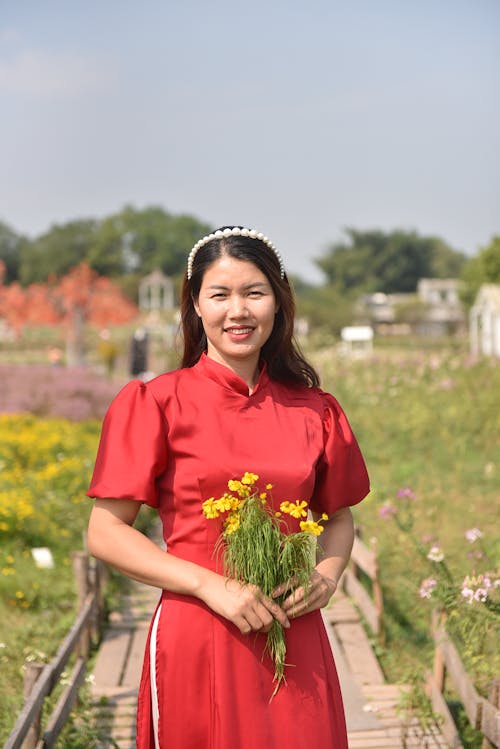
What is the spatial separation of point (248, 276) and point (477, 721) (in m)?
2.05

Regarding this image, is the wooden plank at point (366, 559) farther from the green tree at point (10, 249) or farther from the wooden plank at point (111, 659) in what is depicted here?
the green tree at point (10, 249)

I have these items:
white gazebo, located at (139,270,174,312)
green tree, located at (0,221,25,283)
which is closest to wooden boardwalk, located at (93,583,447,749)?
white gazebo, located at (139,270,174,312)

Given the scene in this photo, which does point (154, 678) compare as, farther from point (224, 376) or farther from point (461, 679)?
point (461, 679)

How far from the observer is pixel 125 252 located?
90750mm

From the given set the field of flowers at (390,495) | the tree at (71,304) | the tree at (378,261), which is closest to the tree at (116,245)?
the tree at (378,261)

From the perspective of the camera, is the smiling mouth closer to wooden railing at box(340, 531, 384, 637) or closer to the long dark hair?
the long dark hair

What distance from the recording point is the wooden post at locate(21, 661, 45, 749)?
316 centimetres

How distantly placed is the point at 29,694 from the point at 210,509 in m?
1.72

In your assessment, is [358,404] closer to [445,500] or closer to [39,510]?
[445,500]

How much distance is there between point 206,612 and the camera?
2025mm

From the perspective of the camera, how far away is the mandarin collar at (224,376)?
7.18 feet

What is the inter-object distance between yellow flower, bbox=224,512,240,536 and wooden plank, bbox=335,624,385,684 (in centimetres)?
306

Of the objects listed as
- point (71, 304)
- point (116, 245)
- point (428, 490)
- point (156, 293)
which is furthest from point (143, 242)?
point (428, 490)

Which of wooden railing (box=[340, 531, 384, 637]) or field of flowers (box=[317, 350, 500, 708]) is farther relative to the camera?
wooden railing (box=[340, 531, 384, 637])
